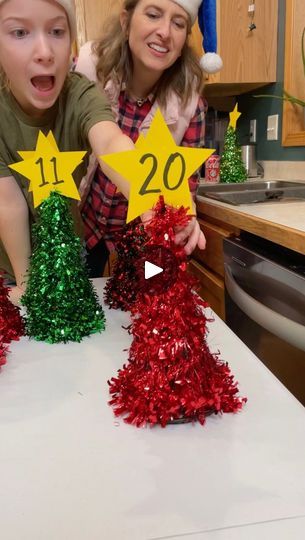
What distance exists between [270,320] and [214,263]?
24.4 inches

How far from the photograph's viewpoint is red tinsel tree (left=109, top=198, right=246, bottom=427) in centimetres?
48

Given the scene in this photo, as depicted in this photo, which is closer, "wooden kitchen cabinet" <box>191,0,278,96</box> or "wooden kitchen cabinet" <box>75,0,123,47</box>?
"wooden kitchen cabinet" <box>191,0,278,96</box>

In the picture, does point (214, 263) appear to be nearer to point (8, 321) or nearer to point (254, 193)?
point (254, 193)

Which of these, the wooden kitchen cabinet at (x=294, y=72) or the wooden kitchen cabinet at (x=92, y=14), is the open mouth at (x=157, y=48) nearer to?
the wooden kitchen cabinet at (x=294, y=72)

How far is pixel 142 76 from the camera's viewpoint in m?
1.22

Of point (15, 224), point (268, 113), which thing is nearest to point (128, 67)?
point (15, 224)

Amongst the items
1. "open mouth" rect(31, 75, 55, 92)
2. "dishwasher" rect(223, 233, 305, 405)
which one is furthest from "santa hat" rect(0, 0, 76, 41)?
"dishwasher" rect(223, 233, 305, 405)

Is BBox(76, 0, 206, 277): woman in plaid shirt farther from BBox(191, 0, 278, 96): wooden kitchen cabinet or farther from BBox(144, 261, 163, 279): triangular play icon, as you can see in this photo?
BBox(191, 0, 278, 96): wooden kitchen cabinet

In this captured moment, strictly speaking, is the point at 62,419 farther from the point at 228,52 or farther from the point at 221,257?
the point at 228,52

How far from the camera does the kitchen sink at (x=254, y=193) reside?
5.41 ft

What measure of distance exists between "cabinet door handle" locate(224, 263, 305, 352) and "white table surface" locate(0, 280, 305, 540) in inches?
20.1

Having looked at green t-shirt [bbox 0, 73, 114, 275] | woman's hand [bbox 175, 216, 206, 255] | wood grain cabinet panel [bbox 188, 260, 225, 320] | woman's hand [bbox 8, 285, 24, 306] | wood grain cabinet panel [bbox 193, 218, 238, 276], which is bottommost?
wood grain cabinet panel [bbox 188, 260, 225, 320]

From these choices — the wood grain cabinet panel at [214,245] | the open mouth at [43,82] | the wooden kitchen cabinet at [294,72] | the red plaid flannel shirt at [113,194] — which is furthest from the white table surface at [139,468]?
the wooden kitchen cabinet at [294,72]
